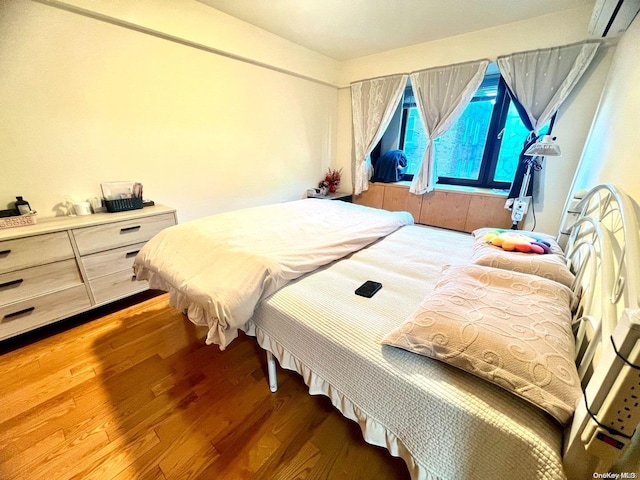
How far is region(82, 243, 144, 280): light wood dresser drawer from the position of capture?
1863 mm

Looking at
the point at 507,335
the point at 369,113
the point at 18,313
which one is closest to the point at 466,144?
the point at 369,113

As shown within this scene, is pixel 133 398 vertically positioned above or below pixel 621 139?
below

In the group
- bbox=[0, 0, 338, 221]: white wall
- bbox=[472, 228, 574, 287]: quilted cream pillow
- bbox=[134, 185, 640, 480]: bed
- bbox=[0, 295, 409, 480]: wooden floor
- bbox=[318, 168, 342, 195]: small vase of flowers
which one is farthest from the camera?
bbox=[318, 168, 342, 195]: small vase of flowers

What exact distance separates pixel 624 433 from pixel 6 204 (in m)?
3.12

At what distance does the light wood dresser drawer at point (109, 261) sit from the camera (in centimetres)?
186

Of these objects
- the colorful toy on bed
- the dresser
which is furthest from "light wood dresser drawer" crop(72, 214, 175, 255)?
the colorful toy on bed

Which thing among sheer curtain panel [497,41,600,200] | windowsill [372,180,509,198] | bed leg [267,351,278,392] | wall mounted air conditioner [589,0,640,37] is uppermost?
wall mounted air conditioner [589,0,640,37]

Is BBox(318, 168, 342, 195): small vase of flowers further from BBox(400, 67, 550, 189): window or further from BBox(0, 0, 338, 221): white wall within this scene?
BBox(400, 67, 550, 189): window

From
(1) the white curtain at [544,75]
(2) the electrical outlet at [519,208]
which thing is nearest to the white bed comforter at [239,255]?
(2) the electrical outlet at [519,208]

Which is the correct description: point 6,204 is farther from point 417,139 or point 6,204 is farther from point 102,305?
point 417,139

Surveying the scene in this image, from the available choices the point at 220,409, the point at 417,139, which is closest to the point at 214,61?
the point at 417,139

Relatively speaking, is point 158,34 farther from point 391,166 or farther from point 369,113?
point 391,166

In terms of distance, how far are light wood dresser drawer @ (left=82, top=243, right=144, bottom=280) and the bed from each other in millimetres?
386

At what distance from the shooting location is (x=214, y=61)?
2477 mm
